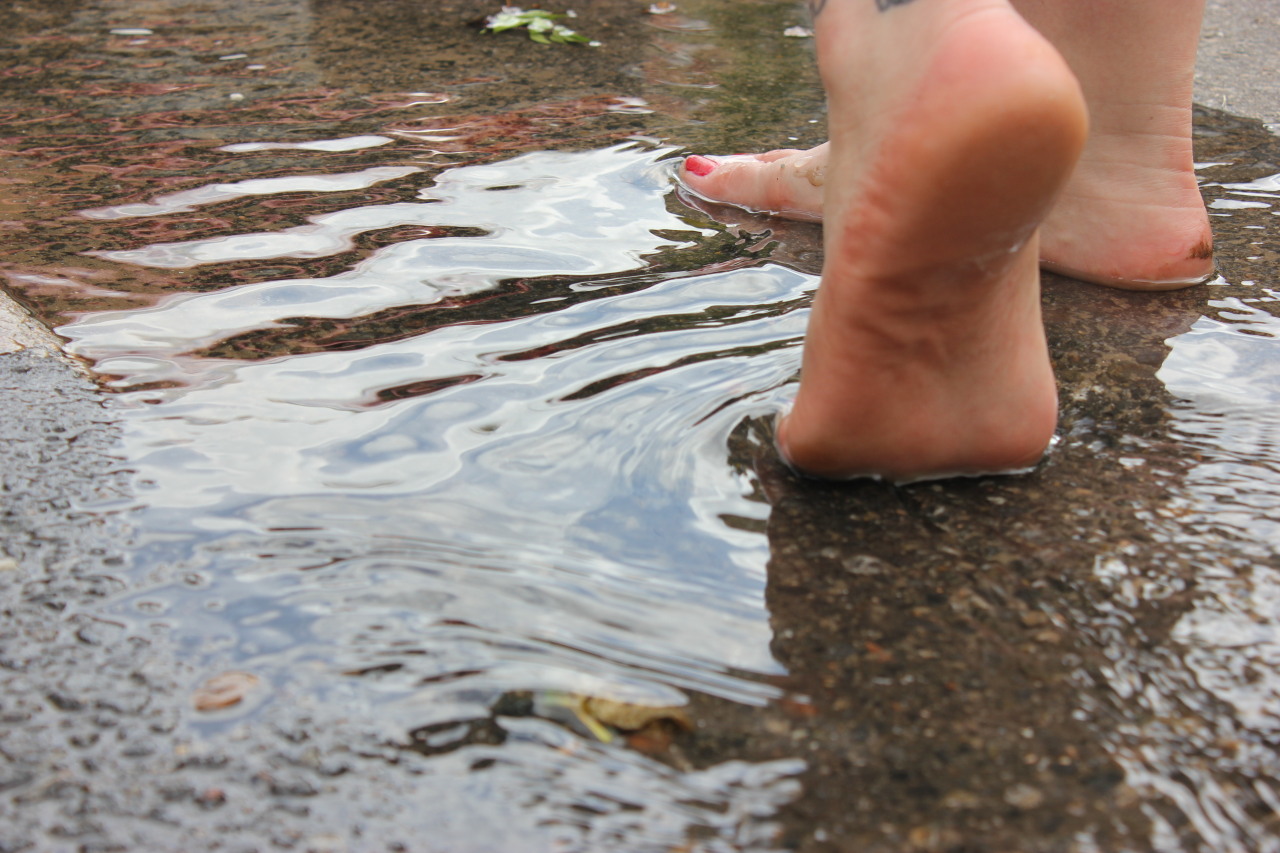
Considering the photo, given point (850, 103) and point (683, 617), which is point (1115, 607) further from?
point (850, 103)

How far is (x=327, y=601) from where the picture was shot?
2.95 feet

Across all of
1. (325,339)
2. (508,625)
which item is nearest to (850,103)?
(508,625)

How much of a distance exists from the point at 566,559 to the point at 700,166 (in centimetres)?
125

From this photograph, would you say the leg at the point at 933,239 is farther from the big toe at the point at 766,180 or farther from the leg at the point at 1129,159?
the big toe at the point at 766,180

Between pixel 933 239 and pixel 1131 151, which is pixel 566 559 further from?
pixel 1131 151

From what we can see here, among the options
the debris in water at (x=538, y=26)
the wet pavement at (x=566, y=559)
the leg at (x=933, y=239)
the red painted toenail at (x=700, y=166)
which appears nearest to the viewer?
the wet pavement at (x=566, y=559)

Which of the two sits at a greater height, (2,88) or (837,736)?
(2,88)

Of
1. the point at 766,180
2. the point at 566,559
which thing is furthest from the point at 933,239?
the point at 766,180

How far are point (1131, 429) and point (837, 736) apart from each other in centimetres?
65

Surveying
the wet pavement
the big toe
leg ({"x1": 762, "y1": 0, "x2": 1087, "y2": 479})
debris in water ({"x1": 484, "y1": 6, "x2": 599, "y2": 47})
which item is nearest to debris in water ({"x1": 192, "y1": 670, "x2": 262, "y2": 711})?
the wet pavement

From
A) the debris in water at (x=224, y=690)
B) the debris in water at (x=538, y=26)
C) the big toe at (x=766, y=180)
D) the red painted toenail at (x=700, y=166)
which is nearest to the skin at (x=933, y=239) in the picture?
the debris in water at (x=224, y=690)

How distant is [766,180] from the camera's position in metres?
1.94

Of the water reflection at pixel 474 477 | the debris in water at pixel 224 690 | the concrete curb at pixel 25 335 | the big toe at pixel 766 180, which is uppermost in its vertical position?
the big toe at pixel 766 180

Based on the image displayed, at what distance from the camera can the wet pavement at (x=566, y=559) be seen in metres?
0.72
